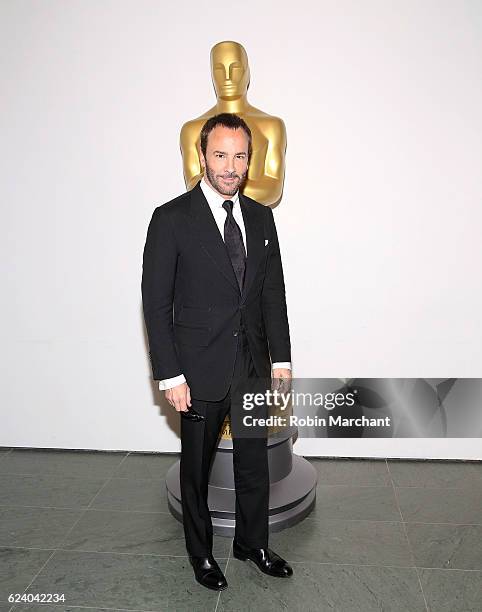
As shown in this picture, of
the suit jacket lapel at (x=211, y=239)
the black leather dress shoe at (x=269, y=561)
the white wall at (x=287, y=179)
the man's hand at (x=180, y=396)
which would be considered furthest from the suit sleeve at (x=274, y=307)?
the white wall at (x=287, y=179)

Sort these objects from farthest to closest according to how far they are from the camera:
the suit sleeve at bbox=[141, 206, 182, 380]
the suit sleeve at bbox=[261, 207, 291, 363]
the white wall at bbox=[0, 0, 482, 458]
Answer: the white wall at bbox=[0, 0, 482, 458] < the suit sleeve at bbox=[261, 207, 291, 363] < the suit sleeve at bbox=[141, 206, 182, 380]

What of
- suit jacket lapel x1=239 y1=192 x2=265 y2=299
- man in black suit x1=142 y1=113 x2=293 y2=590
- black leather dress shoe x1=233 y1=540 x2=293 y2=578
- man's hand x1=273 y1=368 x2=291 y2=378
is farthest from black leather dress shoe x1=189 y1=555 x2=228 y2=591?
suit jacket lapel x1=239 y1=192 x2=265 y2=299

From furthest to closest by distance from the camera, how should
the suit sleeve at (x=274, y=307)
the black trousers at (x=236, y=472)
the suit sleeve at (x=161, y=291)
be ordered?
the suit sleeve at (x=274, y=307) < the black trousers at (x=236, y=472) < the suit sleeve at (x=161, y=291)

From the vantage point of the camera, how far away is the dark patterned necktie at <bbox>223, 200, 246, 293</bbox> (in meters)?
2.19

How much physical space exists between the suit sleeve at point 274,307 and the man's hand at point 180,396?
0.39 meters

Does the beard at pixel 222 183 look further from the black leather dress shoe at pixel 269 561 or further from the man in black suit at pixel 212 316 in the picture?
the black leather dress shoe at pixel 269 561

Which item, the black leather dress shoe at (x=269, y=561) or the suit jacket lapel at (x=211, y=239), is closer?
the suit jacket lapel at (x=211, y=239)

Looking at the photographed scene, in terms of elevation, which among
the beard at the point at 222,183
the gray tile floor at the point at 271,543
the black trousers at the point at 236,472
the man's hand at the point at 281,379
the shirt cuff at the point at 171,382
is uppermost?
the beard at the point at 222,183

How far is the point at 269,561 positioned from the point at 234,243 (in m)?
1.18

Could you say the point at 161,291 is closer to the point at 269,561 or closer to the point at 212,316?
the point at 212,316

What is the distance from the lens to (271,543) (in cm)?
255

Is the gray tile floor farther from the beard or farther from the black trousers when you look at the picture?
the beard

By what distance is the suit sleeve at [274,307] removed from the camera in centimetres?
235

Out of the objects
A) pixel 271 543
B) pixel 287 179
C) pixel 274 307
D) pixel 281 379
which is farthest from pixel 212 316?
pixel 287 179
